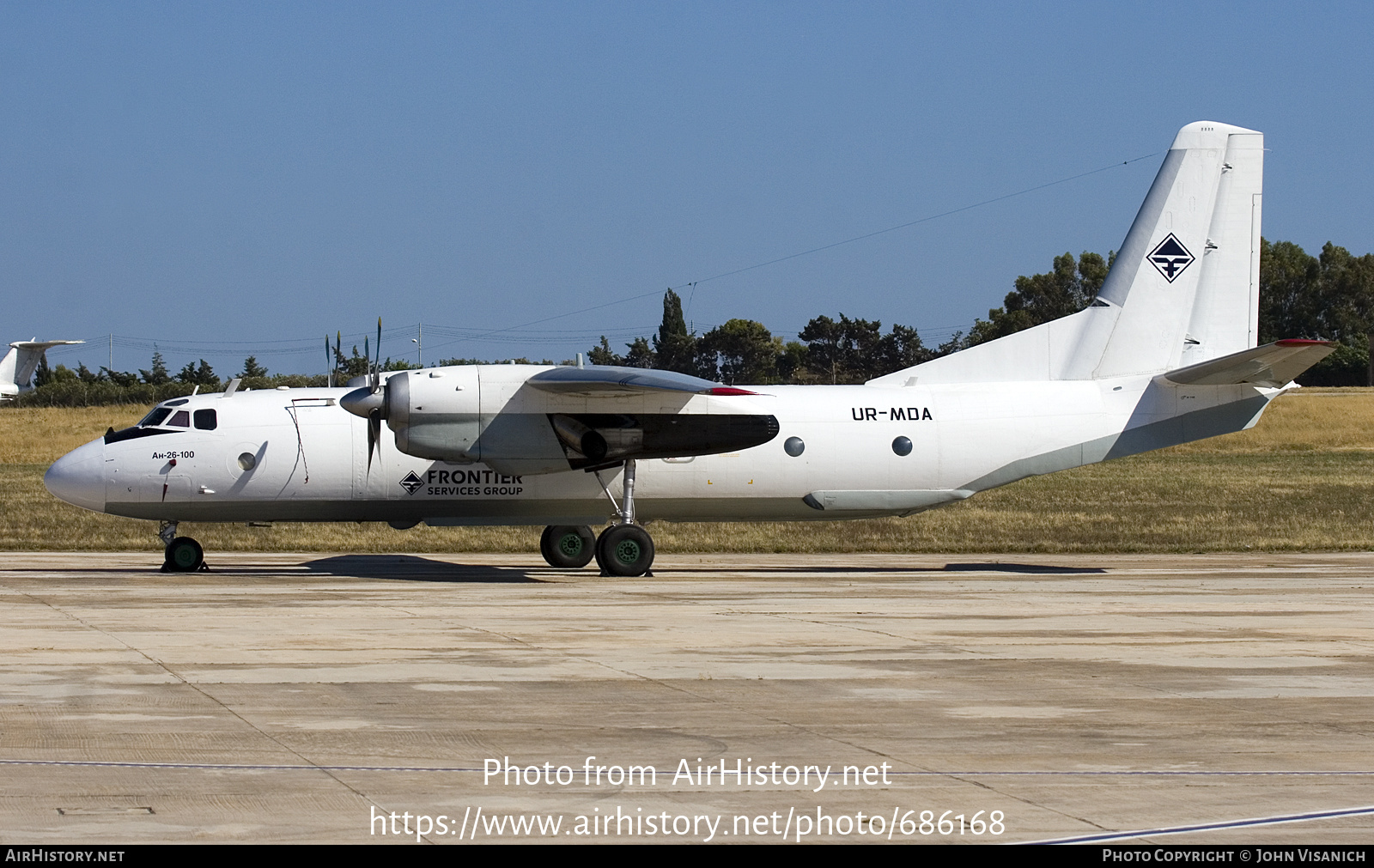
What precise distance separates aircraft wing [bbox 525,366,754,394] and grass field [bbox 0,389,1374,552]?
840 cm

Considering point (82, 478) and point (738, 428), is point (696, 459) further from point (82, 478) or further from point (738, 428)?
point (82, 478)

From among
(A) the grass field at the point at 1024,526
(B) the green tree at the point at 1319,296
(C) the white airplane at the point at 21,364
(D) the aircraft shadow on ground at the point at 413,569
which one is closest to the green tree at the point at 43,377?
(C) the white airplane at the point at 21,364

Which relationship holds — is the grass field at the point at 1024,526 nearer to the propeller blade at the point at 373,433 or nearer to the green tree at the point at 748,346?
the propeller blade at the point at 373,433

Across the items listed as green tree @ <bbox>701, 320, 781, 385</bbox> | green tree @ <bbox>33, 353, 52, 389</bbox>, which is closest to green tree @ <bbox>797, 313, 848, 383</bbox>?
green tree @ <bbox>701, 320, 781, 385</bbox>

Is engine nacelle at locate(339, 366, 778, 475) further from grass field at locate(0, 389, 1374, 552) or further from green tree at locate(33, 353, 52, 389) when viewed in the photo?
green tree at locate(33, 353, 52, 389)

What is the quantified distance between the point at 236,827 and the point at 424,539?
2475 centimetres

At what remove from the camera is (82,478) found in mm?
22469

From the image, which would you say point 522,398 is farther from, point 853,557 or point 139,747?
point 139,747

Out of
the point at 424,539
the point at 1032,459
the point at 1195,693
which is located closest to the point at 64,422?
the point at 424,539

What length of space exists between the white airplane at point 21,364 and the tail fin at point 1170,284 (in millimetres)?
72046

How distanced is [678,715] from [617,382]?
1099cm

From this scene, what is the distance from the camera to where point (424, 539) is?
31562 millimetres

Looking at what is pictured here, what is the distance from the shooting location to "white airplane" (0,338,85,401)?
275 feet

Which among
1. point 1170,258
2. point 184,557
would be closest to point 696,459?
point 184,557
